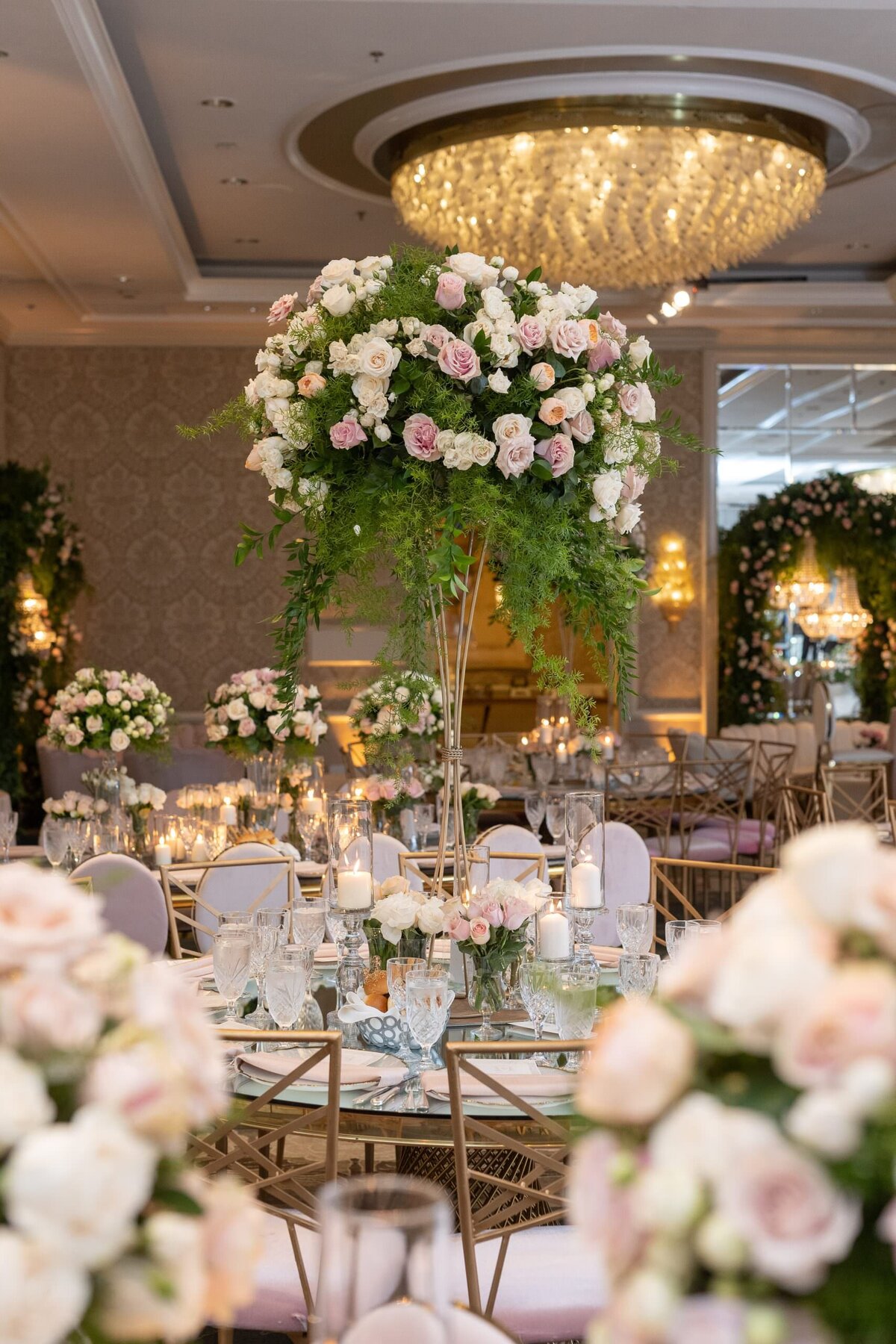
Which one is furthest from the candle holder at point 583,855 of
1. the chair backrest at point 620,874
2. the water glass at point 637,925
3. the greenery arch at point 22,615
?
the greenery arch at point 22,615

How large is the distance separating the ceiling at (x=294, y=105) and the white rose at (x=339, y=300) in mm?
3554

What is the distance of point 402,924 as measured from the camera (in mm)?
2859

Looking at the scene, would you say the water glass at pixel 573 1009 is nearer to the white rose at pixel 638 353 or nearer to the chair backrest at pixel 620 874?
the white rose at pixel 638 353

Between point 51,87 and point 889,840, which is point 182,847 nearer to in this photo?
point 889,840

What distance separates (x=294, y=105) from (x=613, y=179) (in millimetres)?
1694

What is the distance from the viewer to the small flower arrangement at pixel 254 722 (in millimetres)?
5574

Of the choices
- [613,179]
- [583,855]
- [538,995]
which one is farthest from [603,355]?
[613,179]

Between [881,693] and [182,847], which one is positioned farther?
[881,693]

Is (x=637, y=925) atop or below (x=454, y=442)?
below

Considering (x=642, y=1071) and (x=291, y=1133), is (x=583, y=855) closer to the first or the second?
(x=291, y=1133)

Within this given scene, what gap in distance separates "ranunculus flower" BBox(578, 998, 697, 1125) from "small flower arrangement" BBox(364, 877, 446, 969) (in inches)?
81.0

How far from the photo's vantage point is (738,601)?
42.0 ft

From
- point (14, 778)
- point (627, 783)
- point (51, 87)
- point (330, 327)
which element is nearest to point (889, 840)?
point (627, 783)

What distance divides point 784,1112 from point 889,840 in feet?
17.0
